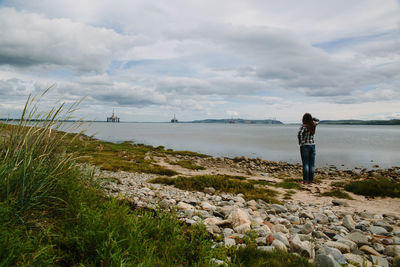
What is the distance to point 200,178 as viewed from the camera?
1166cm

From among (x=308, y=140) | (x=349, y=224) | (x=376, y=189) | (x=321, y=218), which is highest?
(x=308, y=140)

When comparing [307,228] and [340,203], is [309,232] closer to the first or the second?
[307,228]

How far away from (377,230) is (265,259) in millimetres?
4111

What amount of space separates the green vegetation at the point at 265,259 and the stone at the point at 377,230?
11.4 feet

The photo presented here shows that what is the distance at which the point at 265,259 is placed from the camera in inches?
142

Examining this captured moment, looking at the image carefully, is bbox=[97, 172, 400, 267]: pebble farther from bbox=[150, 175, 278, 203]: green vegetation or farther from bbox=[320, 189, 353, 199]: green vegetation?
bbox=[320, 189, 353, 199]: green vegetation

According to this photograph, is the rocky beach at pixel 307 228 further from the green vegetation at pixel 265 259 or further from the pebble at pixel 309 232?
the green vegetation at pixel 265 259

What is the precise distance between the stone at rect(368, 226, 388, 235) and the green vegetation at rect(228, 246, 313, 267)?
347 centimetres

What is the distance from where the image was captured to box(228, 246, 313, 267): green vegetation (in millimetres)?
3414

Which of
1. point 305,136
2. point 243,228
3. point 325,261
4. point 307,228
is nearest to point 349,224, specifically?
point 307,228

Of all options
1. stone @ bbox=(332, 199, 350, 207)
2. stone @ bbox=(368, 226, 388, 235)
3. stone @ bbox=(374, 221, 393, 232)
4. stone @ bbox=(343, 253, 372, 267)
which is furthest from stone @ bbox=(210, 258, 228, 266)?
stone @ bbox=(332, 199, 350, 207)

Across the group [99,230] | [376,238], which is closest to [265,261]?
[99,230]

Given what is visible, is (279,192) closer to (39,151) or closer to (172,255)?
(172,255)

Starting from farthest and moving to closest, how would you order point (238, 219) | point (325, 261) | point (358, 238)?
point (238, 219)
point (358, 238)
point (325, 261)
